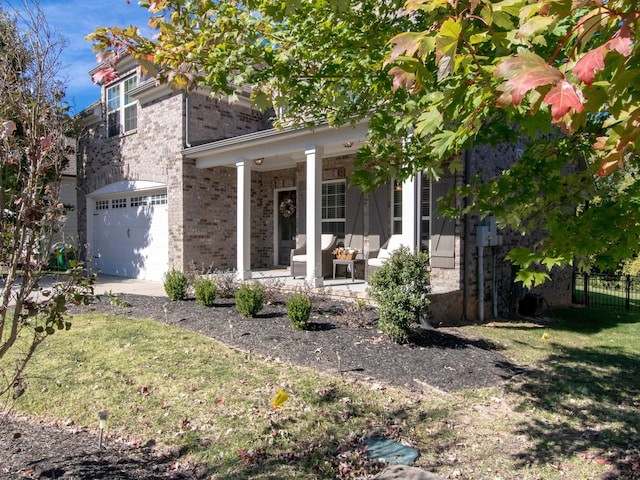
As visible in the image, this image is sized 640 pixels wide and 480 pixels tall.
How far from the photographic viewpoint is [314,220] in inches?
352

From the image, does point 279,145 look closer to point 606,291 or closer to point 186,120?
point 186,120

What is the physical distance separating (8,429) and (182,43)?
3702mm

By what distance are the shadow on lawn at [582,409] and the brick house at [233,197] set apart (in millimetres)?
2311

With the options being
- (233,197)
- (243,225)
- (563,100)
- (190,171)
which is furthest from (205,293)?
(563,100)

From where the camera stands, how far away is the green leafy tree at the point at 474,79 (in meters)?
1.56

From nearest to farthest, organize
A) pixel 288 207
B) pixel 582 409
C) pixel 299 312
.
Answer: pixel 582 409, pixel 299 312, pixel 288 207

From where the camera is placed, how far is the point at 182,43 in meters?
4.28

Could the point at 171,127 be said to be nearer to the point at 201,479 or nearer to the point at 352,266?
the point at 352,266

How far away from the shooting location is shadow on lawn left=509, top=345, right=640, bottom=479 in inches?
140

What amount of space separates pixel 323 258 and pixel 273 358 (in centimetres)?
534

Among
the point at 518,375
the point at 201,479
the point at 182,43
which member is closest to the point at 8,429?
the point at 201,479

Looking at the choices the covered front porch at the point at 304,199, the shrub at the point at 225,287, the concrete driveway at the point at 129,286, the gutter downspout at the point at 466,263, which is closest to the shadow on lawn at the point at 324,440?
the covered front porch at the point at 304,199

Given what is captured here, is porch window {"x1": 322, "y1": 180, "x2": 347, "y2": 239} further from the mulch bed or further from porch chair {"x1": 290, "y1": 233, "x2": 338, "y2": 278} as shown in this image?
the mulch bed

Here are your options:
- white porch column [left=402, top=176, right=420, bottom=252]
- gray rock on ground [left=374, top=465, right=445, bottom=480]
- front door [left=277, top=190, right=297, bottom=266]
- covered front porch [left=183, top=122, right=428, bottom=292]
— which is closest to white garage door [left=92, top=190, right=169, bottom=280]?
covered front porch [left=183, top=122, right=428, bottom=292]
